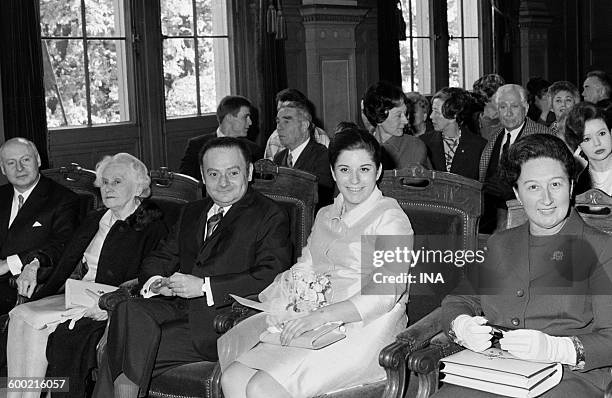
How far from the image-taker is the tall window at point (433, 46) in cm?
1141

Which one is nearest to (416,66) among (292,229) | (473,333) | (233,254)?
(292,229)

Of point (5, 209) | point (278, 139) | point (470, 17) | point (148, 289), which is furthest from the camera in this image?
point (470, 17)

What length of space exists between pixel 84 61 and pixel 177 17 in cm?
108

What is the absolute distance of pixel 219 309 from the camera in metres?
3.67

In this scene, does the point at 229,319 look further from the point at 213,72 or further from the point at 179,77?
the point at 213,72

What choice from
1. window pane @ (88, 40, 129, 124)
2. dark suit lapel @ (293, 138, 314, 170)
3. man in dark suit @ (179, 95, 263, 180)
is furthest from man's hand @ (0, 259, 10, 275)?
window pane @ (88, 40, 129, 124)

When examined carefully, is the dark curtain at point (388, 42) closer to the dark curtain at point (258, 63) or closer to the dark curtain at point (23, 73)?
the dark curtain at point (258, 63)

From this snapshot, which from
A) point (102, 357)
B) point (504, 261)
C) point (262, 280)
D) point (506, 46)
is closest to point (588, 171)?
point (504, 261)

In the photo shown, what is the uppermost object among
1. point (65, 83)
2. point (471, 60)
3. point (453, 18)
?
point (453, 18)

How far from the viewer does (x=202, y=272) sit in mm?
3771

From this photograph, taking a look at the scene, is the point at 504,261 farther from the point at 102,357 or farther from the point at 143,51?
the point at 143,51

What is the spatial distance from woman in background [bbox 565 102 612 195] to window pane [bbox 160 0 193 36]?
16.2 feet

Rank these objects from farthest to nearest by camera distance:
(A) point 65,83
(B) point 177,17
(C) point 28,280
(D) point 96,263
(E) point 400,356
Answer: (B) point 177,17
(A) point 65,83
(C) point 28,280
(D) point 96,263
(E) point 400,356

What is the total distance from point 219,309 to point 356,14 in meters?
6.31
